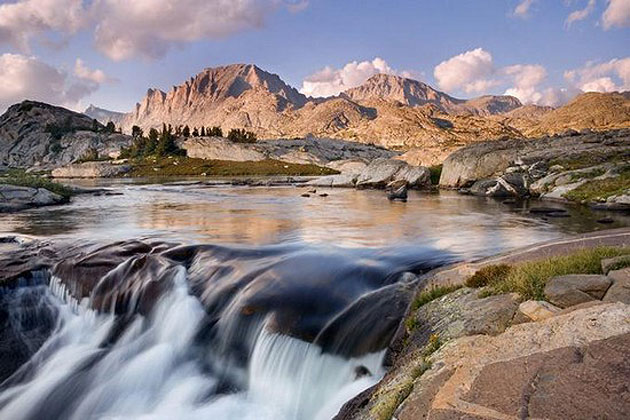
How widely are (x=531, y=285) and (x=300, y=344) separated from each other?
18.2 ft

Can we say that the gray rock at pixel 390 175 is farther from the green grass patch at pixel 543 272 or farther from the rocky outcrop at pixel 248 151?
the rocky outcrop at pixel 248 151

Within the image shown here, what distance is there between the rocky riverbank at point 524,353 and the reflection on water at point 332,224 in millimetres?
9528

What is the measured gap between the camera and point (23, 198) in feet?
127

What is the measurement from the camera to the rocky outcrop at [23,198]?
36188mm

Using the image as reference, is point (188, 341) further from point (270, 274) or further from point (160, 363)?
point (270, 274)

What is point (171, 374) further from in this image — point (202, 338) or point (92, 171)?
point (92, 171)

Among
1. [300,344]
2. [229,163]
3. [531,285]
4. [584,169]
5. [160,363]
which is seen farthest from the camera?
[229,163]

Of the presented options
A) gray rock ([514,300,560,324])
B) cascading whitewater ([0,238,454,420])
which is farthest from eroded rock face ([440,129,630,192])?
gray rock ([514,300,560,324])

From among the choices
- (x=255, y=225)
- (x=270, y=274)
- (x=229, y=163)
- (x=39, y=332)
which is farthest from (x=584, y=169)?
(x=229, y=163)

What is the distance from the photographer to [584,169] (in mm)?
A: 40875

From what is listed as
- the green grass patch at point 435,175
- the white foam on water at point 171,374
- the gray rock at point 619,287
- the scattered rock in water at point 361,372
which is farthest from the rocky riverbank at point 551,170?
the white foam on water at point 171,374

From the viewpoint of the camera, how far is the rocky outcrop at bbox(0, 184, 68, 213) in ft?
119

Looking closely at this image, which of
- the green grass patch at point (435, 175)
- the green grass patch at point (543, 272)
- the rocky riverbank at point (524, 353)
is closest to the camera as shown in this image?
the rocky riverbank at point (524, 353)

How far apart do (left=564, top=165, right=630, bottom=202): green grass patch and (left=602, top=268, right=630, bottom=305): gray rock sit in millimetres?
29655
